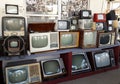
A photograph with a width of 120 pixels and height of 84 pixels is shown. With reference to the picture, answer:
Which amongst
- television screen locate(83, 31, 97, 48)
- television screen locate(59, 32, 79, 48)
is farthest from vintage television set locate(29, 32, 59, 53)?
television screen locate(83, 31, 97, 48)

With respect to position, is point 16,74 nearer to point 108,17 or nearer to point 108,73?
point 108,73

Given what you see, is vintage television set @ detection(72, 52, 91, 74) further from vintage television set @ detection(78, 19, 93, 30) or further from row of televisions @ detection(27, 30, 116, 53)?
vintage television set @ detection(78, 19, 93, 30)

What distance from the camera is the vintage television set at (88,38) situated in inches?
106

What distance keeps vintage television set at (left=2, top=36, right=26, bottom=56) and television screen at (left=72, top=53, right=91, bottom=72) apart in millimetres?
914

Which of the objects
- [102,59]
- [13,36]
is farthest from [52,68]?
[102,59]

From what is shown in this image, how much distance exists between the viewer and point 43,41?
7.70 ft

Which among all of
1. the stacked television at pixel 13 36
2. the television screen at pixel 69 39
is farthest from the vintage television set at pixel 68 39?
the stacked television at pixel 13 36

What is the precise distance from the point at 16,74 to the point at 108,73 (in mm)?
1640

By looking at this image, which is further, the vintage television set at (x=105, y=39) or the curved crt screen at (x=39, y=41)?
the vintage television set at (x=105, y=39)

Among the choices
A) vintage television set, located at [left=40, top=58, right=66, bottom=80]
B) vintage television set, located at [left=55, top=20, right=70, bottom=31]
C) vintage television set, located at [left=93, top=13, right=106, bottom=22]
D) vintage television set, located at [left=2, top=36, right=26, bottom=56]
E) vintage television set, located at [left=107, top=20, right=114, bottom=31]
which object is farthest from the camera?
vintage television set, located at [left=107, top=20, right=114, bottom=31]

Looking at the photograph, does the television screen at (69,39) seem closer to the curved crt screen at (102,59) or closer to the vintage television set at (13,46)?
the curved crt screen at (102,59)

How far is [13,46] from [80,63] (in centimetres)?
119

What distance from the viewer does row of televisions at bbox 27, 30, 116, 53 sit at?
2287mm

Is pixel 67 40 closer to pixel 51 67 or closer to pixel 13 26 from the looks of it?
pixel 51 67
